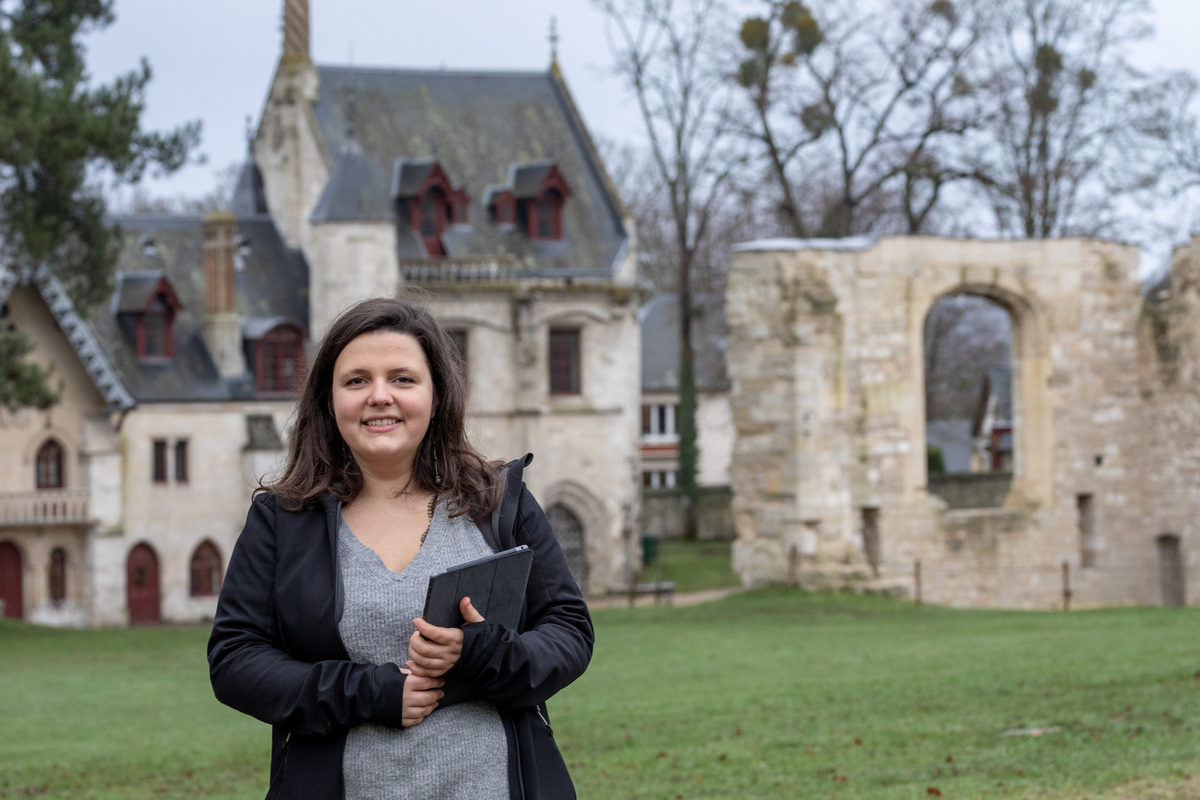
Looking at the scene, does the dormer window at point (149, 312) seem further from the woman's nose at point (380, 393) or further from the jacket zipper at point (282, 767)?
the jacket zipper at point (282, 767)

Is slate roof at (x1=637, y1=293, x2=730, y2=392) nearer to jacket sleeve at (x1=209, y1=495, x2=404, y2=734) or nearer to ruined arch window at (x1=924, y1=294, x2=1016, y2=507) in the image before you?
ruined arch window at (x1=924, y1=294, x2=1016, y2=507)

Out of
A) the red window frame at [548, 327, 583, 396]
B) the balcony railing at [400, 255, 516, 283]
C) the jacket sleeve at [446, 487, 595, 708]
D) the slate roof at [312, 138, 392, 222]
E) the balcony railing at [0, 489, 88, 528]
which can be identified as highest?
the slate roof at [312, 138, 392, 222]

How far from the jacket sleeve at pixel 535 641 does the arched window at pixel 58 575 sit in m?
30.0

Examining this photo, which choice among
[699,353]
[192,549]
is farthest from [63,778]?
[699,353]

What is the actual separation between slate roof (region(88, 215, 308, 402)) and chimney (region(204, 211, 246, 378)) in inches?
11.1

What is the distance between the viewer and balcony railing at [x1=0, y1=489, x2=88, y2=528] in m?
30.2

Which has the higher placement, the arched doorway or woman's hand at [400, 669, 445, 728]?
woman's hand at [400, 669, 445, 728]

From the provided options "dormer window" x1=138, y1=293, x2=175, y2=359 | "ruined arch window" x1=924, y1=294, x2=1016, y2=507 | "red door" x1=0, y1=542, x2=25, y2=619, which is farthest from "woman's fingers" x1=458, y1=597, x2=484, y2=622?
"ruined arch window" x1=924, y1=294, x2=1016, y2=507

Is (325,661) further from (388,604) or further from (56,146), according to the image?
(56,146)

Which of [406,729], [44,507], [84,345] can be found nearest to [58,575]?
[44,507]

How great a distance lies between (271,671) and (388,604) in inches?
11.4

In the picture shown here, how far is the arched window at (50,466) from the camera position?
103 feet

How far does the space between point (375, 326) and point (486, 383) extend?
3095cm

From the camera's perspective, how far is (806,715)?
37.7 feet
